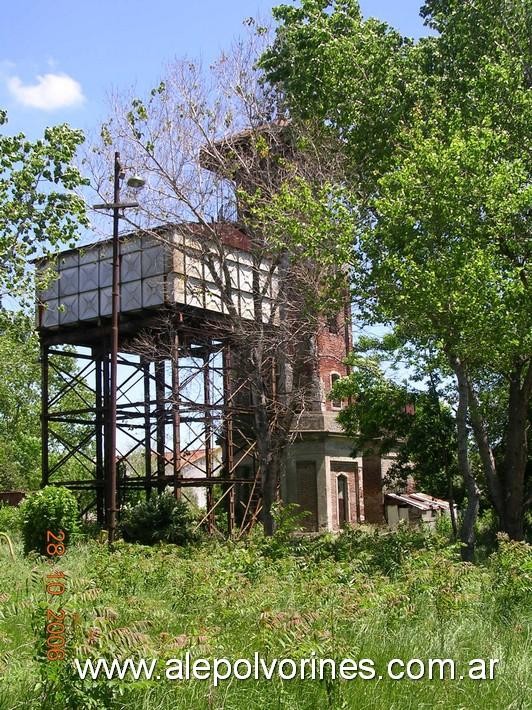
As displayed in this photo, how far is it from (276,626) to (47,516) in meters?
15.2

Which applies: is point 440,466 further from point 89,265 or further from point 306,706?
point 306,706

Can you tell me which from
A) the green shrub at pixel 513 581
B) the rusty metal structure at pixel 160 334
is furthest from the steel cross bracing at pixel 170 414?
the green shrub at pixel 513 581

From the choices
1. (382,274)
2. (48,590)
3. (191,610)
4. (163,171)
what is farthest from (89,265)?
(48,590)

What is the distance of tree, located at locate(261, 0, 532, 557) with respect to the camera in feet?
51.3

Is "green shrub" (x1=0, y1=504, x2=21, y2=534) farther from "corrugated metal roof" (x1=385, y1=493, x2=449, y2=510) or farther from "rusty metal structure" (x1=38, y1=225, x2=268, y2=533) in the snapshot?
"corrugated metal roof" (x1=385, y1=493, x2=449, y2=510)

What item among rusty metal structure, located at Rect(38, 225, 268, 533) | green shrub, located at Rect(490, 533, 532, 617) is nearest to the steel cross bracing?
rusty metal structure, located at Rect(38, 225, 268, 533)

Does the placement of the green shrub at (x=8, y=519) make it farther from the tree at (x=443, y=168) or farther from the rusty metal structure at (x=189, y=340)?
the tree at (x=443, y=168)

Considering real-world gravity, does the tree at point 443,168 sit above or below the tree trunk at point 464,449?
above

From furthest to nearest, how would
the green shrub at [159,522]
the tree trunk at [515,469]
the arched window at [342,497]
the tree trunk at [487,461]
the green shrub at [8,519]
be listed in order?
1. the arched window at [342,497]
2. the green shrub at [8,519]
3. the green shrub at [159,522]
4. the tree trunk at [515,469]
5. the tree trunk at [487,461]

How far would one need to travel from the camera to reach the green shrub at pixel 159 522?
2364 cm

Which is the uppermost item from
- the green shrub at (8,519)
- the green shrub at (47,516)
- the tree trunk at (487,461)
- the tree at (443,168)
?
the tree at (443,168)

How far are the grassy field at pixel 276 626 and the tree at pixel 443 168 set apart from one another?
16.6 ft

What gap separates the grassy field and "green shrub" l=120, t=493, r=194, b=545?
945cm

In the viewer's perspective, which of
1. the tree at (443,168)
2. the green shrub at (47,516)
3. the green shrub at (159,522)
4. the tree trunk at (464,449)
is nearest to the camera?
the tree at (443,168)
